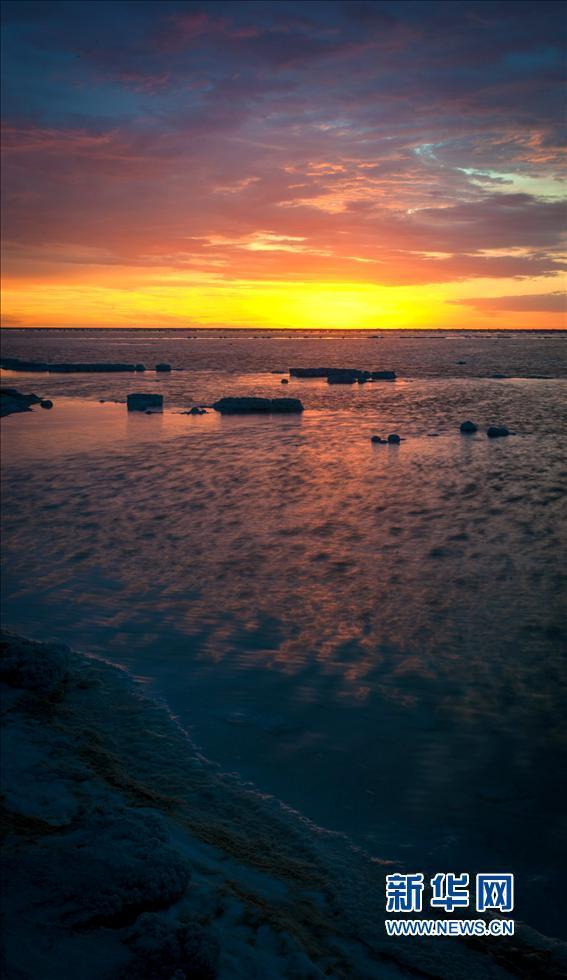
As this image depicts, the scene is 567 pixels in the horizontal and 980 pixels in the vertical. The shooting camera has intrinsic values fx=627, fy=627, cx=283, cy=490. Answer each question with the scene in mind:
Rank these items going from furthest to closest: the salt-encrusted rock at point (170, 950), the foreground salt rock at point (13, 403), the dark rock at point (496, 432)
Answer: the foreground salt rock at point (13, 403) → the dark rock at point (496, 432) → the salt-encrusted rock at point (170, 950)

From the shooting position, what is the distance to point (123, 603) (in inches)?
382

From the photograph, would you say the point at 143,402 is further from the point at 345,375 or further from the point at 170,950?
the point at 170,950

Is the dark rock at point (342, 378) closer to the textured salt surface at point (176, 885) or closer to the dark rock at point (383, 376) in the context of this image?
the dark rock at point (383, 376)

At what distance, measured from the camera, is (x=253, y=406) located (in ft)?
116

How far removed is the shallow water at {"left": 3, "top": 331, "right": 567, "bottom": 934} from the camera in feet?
17.8

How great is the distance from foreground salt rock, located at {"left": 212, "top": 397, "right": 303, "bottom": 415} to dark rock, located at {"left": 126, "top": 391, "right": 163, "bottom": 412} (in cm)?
329

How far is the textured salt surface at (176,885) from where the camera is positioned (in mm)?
3562

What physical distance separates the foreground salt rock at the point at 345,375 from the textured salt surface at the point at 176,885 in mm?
51258

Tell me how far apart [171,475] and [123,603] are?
9751 mm

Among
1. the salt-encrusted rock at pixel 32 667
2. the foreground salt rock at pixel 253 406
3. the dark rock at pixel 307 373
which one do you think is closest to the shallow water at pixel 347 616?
the salt-encrusted rock at pixel 32 667

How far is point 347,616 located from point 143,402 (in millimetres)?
28941

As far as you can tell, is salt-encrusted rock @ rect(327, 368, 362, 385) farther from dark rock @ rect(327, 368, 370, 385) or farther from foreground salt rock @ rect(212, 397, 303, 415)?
foreground salt rock @ rect(212, 397, 303, 415)

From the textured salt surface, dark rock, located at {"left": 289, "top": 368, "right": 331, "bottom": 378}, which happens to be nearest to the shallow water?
the textured salt surface

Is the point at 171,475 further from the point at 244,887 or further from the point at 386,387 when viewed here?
the point at 386,387
